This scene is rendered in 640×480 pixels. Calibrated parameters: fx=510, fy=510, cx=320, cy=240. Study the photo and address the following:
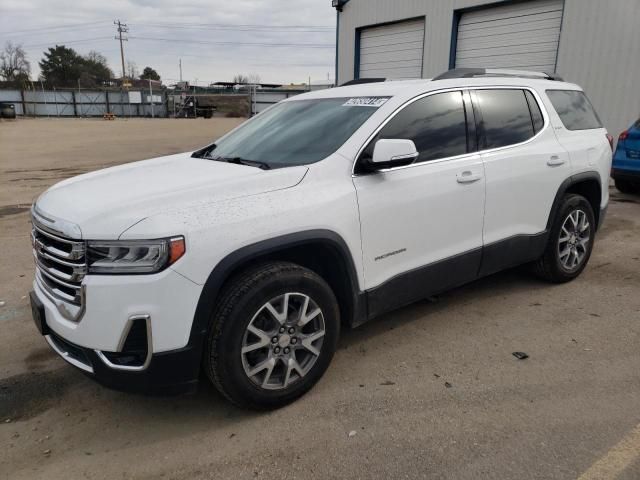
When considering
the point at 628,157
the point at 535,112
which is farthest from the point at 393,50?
the point at 535,112

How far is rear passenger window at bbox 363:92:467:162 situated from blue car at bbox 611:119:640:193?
5773 mm

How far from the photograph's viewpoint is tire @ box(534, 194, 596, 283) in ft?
14.5

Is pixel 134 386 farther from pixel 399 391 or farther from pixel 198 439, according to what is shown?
pixel 399 391

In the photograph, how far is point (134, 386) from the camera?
2.47m

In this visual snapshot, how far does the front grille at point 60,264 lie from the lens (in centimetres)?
244

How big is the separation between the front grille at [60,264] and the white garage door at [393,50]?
13292 mm

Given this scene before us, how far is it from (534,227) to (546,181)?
0.39 meters

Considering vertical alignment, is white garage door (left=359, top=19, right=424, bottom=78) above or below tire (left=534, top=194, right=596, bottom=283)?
above

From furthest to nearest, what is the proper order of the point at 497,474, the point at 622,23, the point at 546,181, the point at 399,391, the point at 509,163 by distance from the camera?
the point at 622,23, the point at 546,181, the point at 509,163, the point at 399,391, the point at 497,474

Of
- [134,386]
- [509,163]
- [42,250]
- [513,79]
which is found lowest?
[134,386]

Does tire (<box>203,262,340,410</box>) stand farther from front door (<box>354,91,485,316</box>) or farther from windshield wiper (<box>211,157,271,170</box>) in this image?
windshield wiper (<box>211,157,271,170</box>)

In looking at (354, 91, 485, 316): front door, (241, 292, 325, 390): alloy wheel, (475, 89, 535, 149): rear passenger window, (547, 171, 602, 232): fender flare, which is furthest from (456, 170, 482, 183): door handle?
(241, 292, 325, 390): alloy wheel

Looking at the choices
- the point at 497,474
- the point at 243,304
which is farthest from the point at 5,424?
the point at 497,474

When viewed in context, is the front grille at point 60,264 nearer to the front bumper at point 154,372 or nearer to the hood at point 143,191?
the hood at point 143,191
